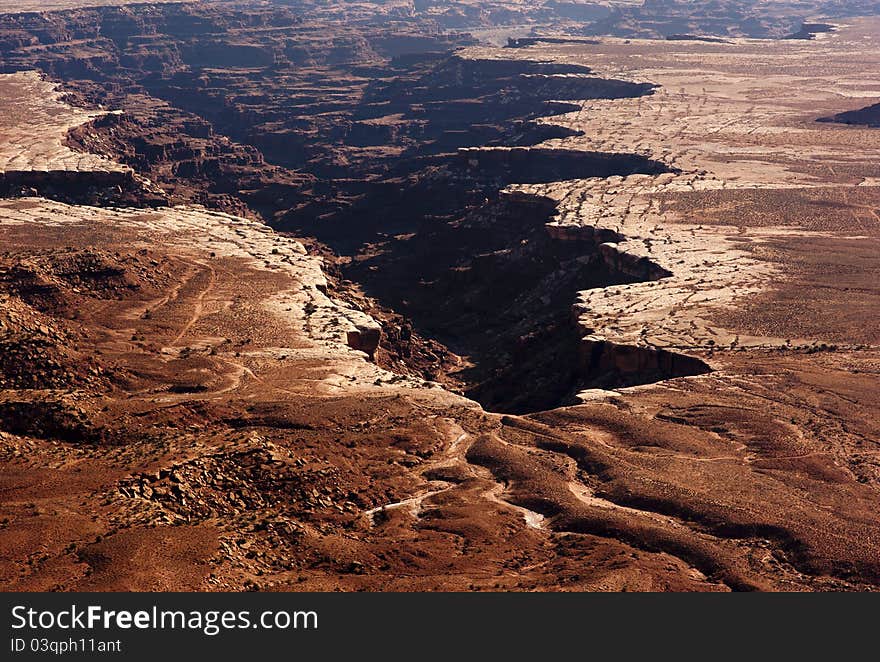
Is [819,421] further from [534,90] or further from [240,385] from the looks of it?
[534,90]

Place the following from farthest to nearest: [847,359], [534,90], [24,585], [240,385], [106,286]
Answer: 1. [534,90]
2. [106,286]
3. [847,359]
4. [240,385]
5. [24,585]

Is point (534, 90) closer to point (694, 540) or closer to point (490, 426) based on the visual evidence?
point (490, 426)

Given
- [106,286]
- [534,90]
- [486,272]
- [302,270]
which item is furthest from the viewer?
[534,90]

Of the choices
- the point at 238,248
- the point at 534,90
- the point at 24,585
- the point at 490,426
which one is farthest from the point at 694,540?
the point at 534,90

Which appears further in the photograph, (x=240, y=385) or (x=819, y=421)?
(x=240, y=385)

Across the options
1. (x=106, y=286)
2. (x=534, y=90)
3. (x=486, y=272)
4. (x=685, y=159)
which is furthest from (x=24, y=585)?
(x=534, y=90)

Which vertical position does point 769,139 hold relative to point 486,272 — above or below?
above
